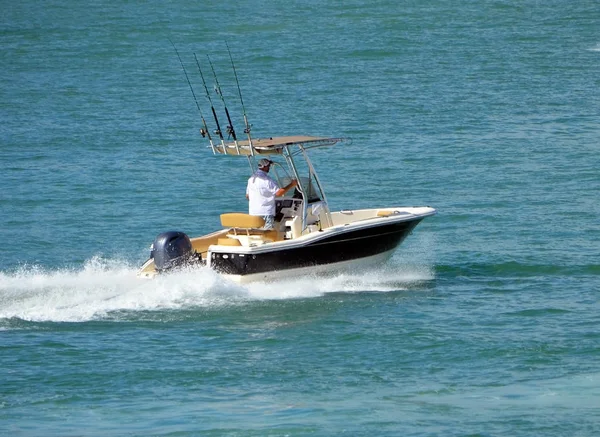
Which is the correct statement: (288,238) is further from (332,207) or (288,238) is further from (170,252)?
(332,207)

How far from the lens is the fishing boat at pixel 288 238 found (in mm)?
17641

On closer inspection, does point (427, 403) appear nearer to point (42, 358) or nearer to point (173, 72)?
point (42, 358)

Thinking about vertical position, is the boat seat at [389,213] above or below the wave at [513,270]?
above

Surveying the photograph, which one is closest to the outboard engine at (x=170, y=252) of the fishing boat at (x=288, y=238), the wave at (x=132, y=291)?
the fishing boat at (x=288, y=238)

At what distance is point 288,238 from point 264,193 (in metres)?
0.77

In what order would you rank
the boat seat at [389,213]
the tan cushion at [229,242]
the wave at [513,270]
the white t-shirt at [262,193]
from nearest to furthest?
1. the white t-shirt at [262,193]
2. the tan cushion at [229,242]
3. the boat seat at [389,213]
4. the wave at [513,270]

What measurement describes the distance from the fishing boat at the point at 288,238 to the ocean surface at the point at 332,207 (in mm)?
282

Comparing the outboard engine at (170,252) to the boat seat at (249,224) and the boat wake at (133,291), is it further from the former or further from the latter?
the boat seat at (249,224)

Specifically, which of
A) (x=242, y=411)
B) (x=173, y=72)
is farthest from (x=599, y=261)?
(x=173, y=72)

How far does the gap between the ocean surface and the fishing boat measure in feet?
0.93

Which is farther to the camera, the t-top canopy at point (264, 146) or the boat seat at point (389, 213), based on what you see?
the boat seat at point (389, 213)

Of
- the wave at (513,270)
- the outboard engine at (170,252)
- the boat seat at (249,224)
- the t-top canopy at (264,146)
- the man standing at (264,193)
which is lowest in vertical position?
the wave at (513,270)

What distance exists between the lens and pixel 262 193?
1805cm

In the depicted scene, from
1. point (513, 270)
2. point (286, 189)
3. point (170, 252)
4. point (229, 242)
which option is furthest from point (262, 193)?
point (513, 270)
